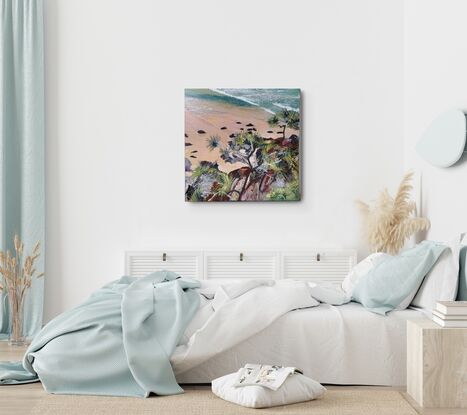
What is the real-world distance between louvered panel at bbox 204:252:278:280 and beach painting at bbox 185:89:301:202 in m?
0.50

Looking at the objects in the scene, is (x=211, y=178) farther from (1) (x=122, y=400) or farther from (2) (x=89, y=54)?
(1) (x=122, y=400)

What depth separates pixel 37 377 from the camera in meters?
4.17

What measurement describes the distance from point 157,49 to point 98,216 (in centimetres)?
146

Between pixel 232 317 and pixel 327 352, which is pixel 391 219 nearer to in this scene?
pixel 327 352

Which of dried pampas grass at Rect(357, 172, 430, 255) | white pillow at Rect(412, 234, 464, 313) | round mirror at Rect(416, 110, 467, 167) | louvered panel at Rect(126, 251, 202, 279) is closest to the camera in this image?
white pillow at Rect(412, 234, 464, 313)

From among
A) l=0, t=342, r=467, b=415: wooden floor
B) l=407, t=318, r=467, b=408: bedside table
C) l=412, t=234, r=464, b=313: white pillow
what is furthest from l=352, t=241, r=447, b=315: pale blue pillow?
l=407, t=318, r=467, b=408: bedside table

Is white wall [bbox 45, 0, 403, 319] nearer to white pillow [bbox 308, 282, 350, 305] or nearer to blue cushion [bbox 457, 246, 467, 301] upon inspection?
white pillow [bbox 308, 282, 350, 305]

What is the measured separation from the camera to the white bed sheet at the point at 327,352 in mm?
4074

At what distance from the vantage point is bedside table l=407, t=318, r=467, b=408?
11.8 feet

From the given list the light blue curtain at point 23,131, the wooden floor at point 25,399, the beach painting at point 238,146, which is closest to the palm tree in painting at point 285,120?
the beach painting at point 238,146

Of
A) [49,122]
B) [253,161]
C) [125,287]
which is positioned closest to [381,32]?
[253,161]

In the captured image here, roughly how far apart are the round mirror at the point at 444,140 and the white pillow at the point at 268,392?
1.91m

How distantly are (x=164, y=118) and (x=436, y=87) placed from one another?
7.24 feet

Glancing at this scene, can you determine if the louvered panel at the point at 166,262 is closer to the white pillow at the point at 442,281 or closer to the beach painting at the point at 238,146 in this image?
the beach painting at the point at 238,146
